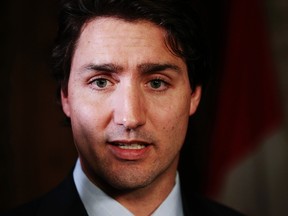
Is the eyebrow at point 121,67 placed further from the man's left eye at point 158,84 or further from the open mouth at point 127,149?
the open mouth at point 127,149

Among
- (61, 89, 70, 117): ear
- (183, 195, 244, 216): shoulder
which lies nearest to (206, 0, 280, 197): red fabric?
(183, 195, 244, 216): shoulder

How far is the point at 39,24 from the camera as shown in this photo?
7.42ft

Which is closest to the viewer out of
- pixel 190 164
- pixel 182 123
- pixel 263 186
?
pixel 182 123

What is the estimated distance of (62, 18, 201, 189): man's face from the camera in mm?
1257

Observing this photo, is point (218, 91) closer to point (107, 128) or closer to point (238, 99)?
point (238, 99)

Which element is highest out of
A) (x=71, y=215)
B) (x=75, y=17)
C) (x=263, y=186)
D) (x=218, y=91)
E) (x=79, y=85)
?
(x=75, y=17)

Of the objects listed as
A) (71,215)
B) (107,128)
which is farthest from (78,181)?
(107,128)

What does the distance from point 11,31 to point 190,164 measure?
958mm

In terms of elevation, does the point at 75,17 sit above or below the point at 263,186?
above

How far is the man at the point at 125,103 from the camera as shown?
127cm

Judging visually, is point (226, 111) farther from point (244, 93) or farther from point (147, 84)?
point (147, 84)

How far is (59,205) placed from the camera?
1.37 meters

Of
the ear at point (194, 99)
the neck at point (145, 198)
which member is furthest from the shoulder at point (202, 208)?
the ear at point (194, 99)

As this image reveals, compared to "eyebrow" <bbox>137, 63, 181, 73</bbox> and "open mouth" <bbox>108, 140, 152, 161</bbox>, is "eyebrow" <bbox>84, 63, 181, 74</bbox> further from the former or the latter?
"open mouth" <bbox>108, 140, 152, 161</bbox>
